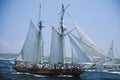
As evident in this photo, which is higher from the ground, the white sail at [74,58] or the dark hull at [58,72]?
the white sail at [74,58]

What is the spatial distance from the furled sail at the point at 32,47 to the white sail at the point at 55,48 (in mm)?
3015

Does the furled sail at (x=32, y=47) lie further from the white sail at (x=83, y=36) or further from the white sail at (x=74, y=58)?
the white sail at (x=83, y=36)

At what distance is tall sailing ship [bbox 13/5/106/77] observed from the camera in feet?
93.7

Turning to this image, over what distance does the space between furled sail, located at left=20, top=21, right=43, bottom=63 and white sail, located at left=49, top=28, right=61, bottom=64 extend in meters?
3.02

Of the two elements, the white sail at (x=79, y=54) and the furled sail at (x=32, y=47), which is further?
the furled sail at (x=32, y=47)

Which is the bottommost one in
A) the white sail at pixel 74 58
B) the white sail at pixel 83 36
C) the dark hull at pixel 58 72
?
the dark hull at pixel 58 72

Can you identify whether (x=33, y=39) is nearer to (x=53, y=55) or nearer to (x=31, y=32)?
(x=31, y=32)

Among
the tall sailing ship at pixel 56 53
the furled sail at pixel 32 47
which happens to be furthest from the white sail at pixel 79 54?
the furled sail at pixel 32 47

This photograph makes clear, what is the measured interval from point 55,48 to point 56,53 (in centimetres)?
62

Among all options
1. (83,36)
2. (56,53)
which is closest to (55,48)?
(56,53)

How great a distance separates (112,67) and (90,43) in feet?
78.4

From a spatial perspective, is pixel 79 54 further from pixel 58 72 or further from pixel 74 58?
pixel 58 72

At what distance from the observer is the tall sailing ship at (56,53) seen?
2855 centimetres

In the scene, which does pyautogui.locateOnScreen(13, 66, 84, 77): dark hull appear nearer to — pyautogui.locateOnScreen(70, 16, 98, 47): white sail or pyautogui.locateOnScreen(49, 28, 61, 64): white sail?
pyautogui.locateOnScreen(49, 28, 61, 64): white sail
